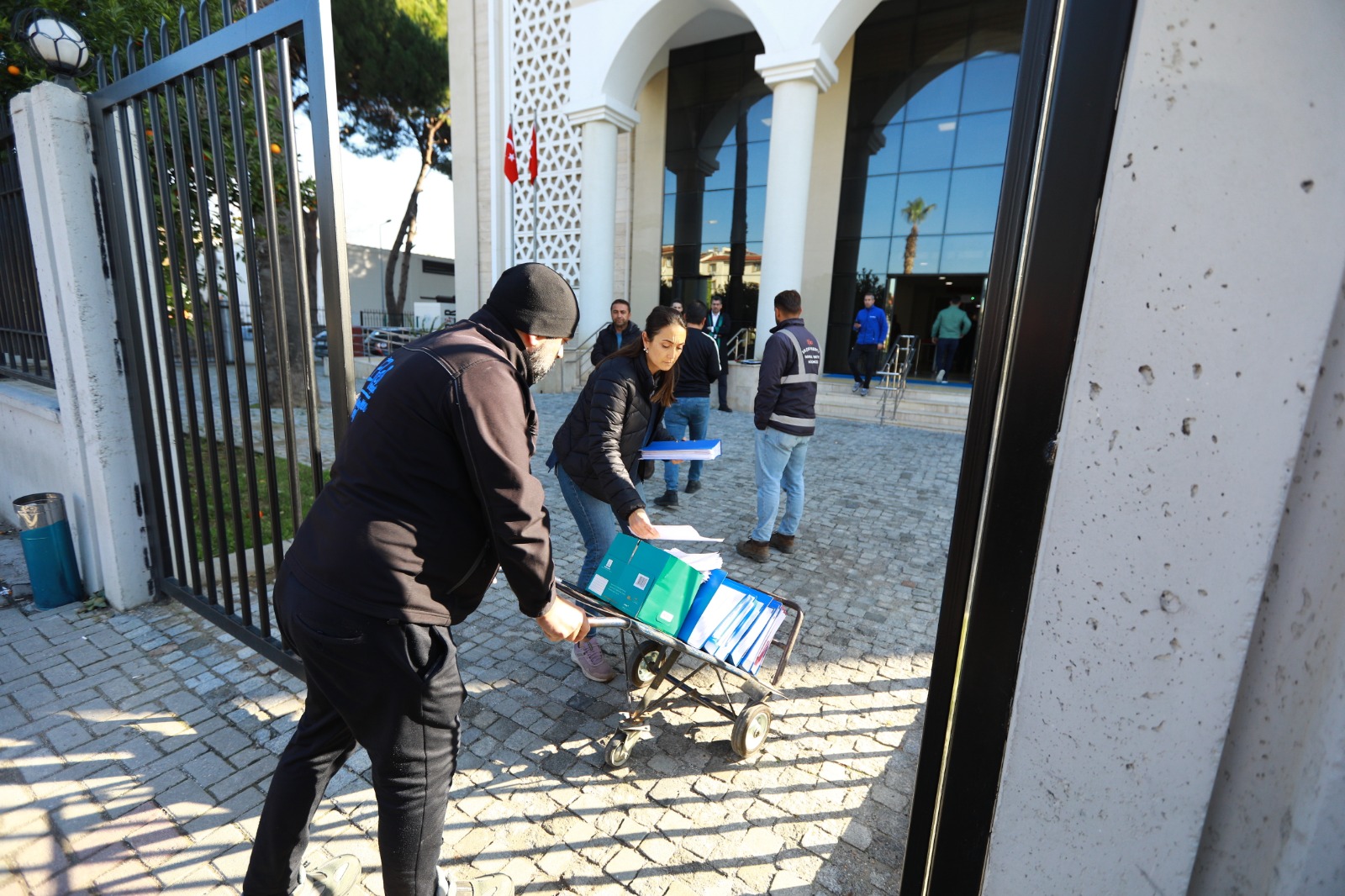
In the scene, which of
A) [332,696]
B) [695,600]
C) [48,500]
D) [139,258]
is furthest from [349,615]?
[48,500]

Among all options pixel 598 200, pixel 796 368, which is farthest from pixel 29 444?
pixel 598 200

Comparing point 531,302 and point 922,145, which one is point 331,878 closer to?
point 531,302

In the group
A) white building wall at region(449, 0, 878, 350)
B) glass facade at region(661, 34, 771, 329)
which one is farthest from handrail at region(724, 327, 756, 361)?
white building wall at region(449, 0, 878, 350)

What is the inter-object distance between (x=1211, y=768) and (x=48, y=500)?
17.3 feet

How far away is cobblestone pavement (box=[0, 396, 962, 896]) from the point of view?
85.7 inches

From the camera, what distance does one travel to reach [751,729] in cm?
272

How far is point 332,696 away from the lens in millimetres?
1637

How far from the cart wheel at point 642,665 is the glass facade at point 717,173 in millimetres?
14236

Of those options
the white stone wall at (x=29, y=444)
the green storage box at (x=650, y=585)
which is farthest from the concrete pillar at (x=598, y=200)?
the green storage box at (x=650, y=585)

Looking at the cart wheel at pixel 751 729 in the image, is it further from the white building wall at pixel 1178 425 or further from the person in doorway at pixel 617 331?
the person in doorway at pixel 617 331

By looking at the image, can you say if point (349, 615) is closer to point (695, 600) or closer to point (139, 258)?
point (695, 600)

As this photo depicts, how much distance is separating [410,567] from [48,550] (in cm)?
363

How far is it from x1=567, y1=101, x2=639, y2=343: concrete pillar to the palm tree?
679 cm

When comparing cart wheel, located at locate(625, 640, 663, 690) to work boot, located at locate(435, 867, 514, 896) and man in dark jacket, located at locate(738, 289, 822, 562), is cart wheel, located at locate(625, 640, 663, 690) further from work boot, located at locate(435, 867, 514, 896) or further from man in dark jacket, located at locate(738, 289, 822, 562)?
man in dark jacket, located at locate(738, 289, 822, 562)
